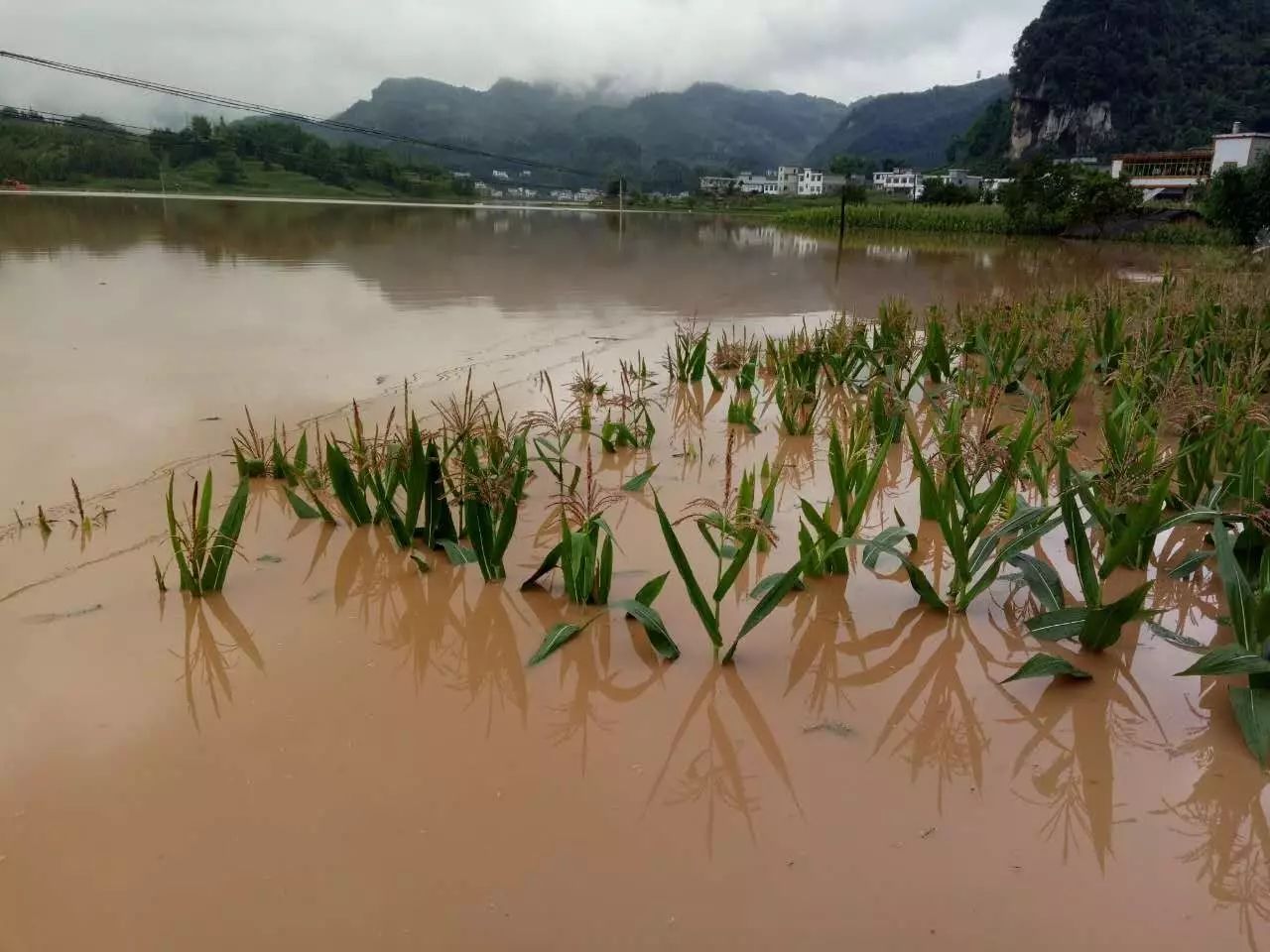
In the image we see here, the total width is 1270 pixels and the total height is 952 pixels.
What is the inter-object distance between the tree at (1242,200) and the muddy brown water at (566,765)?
22610 mm

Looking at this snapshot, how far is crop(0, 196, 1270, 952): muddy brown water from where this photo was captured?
166 cm

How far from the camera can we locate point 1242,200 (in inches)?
824

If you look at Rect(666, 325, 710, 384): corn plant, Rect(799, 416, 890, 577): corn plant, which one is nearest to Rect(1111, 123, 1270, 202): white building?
Rect(666, 325, 710, 384): corn plant

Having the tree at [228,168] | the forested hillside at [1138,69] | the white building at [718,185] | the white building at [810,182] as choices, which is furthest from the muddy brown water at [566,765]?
the white building at [810,182]

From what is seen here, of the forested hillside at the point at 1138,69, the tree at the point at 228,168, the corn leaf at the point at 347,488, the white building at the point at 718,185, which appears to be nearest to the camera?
the corn leaf at the point at 347,488

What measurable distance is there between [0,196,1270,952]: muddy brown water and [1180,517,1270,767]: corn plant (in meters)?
0.09

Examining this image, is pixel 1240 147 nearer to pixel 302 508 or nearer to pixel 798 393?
pixel 798 393

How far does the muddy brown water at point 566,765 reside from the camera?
166 cm

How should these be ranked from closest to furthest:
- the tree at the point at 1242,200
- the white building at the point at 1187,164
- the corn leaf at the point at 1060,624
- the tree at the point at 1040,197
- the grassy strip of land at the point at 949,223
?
the corn leaf at the point at 1060,624
the tree at the point at 1242,200
the grassy strip of land at the point at 949,223
the tree at the point at 1040,197
the white building at the point at 1187,164

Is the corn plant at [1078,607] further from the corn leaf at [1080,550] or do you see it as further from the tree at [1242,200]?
the tree at [1242,200]

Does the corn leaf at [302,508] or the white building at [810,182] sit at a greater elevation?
the white building at [810,182]

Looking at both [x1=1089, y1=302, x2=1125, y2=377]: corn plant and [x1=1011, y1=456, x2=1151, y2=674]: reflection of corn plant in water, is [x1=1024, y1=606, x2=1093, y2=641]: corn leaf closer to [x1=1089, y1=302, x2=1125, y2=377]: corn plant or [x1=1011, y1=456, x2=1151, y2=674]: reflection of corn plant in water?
[x1=1011, y1=456, x2=1151, y2=674]: reflection of corn plant in water

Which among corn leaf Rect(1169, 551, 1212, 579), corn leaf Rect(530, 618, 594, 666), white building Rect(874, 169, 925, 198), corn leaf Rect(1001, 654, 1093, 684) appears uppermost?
white building Rect(874, 169, 925, 198)

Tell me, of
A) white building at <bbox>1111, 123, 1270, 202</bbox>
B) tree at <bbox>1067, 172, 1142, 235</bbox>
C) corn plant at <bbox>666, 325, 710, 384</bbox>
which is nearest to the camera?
corn plant at <bbox>666, 325, 710, 384</bbox>
